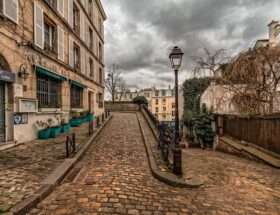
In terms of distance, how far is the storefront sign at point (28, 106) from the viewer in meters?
7.04

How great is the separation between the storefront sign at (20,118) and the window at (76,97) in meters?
5.42

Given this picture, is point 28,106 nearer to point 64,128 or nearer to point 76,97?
point 64,128

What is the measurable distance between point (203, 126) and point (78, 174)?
949 cm

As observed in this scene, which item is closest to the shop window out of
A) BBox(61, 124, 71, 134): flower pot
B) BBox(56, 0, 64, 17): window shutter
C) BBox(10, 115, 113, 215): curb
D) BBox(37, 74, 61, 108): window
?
BBox(56, 0, 64, 17): window shutter

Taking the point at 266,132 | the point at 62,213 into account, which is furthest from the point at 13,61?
the point at 266,132

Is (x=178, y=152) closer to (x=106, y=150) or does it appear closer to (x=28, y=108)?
(x=106, y=150)

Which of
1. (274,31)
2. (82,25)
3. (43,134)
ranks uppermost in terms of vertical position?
(82,25)

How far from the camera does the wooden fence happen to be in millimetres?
6633

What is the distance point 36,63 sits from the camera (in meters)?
8.07

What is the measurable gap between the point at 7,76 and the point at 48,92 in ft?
10.9

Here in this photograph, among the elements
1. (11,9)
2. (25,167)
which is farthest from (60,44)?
(25,167)

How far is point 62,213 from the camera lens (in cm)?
279

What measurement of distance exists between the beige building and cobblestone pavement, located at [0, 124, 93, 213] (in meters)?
1.21

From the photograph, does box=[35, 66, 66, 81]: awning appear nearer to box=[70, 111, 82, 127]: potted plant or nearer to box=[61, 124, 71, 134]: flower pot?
box=[61, 124, 71, 134]: flower pot
